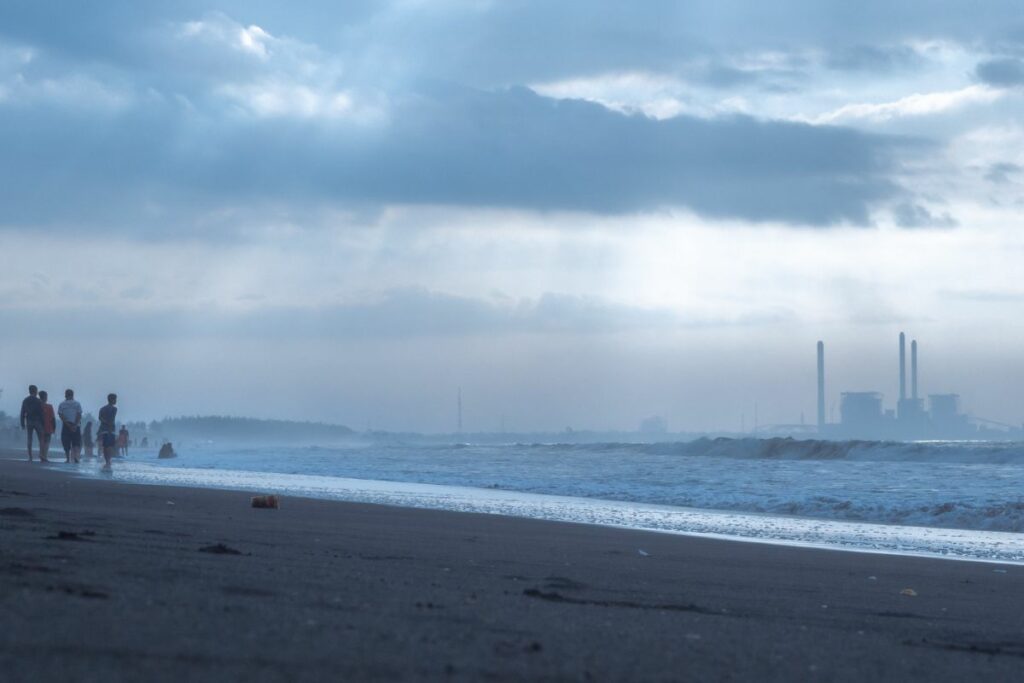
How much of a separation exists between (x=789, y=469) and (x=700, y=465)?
2.36 meters

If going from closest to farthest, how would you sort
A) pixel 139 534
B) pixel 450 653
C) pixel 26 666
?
pixel 26 666 → pixel 450 653 → pixel 139 534

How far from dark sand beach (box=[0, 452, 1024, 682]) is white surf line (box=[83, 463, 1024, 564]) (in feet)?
5.64

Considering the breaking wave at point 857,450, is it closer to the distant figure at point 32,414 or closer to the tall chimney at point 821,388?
the distant figure at point 32,414

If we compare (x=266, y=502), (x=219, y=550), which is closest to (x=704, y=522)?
(x=266, y=502)

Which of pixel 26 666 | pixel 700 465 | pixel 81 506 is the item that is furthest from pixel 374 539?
pixel 700 465

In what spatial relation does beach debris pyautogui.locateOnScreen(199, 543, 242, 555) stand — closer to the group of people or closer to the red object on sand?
the red object on sand

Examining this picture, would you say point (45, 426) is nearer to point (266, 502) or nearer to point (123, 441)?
point (123, 441)

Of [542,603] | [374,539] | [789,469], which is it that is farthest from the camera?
[789,469]

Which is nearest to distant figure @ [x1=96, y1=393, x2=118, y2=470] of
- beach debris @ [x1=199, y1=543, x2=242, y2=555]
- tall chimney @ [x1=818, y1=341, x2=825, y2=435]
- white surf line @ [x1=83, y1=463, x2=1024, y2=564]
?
white surf line @ [x1=83, y1=463, x2=1024, y2=564]

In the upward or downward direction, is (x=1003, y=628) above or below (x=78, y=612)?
below

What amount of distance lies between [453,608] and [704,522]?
920cm

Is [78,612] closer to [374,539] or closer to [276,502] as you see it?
[374,539]

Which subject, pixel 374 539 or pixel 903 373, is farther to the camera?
pixel 903 373

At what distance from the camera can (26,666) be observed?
271cm
